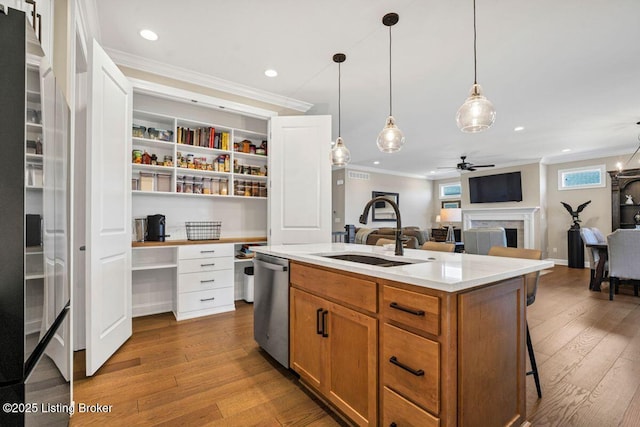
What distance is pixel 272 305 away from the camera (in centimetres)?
216

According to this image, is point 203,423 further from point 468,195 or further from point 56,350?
point 468,195

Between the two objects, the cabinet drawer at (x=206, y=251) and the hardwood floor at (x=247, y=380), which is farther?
the cabinet drawer at (x=206, y=251)

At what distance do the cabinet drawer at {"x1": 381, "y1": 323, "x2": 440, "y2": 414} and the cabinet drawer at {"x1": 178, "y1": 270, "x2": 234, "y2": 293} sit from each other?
2548 millimetres

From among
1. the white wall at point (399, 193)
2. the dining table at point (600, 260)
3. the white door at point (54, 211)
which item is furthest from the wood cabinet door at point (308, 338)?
the white wall at point (399, 193)

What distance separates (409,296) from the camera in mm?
1196

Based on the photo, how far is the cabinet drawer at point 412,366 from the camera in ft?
3.58

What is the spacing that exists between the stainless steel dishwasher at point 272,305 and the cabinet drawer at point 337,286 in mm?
138

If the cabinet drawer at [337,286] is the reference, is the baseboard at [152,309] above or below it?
below

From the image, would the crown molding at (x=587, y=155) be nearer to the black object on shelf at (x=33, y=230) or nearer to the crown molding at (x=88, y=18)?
the crown molding at (x=88, y=18)

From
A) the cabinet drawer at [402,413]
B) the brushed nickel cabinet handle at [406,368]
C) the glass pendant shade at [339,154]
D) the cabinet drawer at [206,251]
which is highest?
the glass pendant shade at [339,154]

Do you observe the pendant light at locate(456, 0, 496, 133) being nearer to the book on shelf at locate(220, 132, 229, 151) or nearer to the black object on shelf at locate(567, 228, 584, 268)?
the book on shelf at locate(220, 132, 229, 151)

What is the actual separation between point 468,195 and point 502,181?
3.32ft

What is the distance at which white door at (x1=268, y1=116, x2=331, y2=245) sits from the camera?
11.8 feet

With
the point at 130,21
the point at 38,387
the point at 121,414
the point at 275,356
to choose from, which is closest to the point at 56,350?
the point at 38,387
